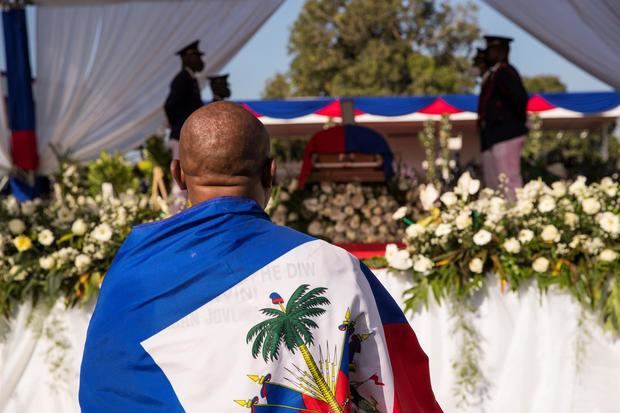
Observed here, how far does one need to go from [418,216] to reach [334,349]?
3.52 meters

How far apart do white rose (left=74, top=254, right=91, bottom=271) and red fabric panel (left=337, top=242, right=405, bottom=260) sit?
1264 mm

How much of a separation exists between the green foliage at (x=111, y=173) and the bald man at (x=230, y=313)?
21.5 ft

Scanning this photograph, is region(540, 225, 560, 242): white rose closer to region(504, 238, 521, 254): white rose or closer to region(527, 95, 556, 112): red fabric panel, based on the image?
region(504, 238, 521, 254): white rose

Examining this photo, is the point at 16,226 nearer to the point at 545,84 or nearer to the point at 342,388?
the point at 342,388

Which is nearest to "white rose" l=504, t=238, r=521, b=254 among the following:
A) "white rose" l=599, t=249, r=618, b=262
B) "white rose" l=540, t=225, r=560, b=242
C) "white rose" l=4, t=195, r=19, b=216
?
"white rose" l=540, t=225, r=560, b=242

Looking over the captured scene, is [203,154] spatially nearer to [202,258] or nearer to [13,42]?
[202,258]

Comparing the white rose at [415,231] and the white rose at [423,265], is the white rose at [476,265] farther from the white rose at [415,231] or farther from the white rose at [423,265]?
the white rose at [415,231]

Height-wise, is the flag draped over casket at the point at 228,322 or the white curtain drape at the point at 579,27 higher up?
the white curtain drape at the point at 579,27

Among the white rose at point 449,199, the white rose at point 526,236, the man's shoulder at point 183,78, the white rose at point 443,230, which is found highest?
the man's shoulder at point 183,78

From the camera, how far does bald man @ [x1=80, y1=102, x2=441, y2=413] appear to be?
5.18 feet

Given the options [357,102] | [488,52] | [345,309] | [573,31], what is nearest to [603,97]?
[357,102]

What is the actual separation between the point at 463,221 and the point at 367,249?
2.67 ft

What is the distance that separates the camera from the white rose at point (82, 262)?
374cm

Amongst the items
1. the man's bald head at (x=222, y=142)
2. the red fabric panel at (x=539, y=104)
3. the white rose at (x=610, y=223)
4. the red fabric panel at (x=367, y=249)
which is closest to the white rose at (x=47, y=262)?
the red fabric panel at (x=367, y=249)
